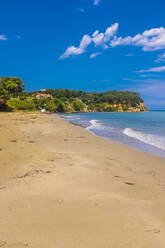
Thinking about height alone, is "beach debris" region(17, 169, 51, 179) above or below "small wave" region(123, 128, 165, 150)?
above

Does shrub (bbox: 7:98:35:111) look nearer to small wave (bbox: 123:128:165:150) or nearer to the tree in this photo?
the tree

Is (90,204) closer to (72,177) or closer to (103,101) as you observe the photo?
(72,177)

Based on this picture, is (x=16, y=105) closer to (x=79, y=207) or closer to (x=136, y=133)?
(x=136, y=133)

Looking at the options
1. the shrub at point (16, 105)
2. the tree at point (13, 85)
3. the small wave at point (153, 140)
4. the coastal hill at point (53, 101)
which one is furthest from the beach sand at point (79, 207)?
the tree at point (13, 85)

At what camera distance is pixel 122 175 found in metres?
4.73

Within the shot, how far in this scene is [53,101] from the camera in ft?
372

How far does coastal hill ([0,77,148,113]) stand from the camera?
5431cm

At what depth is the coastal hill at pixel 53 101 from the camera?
54312mm

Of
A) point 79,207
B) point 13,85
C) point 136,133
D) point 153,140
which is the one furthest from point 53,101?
point 79,207

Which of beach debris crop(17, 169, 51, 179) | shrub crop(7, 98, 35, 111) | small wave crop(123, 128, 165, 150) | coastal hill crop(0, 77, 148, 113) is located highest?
coastal hill crop(0, 77, 148, 113)

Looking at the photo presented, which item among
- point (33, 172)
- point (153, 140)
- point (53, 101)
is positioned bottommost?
point (153, 140)

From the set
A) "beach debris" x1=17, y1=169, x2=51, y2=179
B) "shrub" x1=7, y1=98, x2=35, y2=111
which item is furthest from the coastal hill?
"beach debris" x1=17, y1=169, x2=51, y2=179

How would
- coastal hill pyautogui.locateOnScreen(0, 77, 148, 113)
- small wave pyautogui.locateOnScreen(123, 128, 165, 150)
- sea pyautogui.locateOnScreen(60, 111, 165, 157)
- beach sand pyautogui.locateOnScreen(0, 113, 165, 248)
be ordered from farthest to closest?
coastal hill pyautogui.locateOnScreen(0, 77, 148, 113)
small wave pyautogui.locateOnScreen(123, 128, 165, 150)
sea pyautogui.locateOnScreen(60, 111, 165, 157)
beach sand pyautogui.locateOnScreen(0, 113, 165, 248)

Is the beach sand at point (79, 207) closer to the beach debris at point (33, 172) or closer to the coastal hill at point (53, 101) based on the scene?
the beach debris at point (33, 172)
